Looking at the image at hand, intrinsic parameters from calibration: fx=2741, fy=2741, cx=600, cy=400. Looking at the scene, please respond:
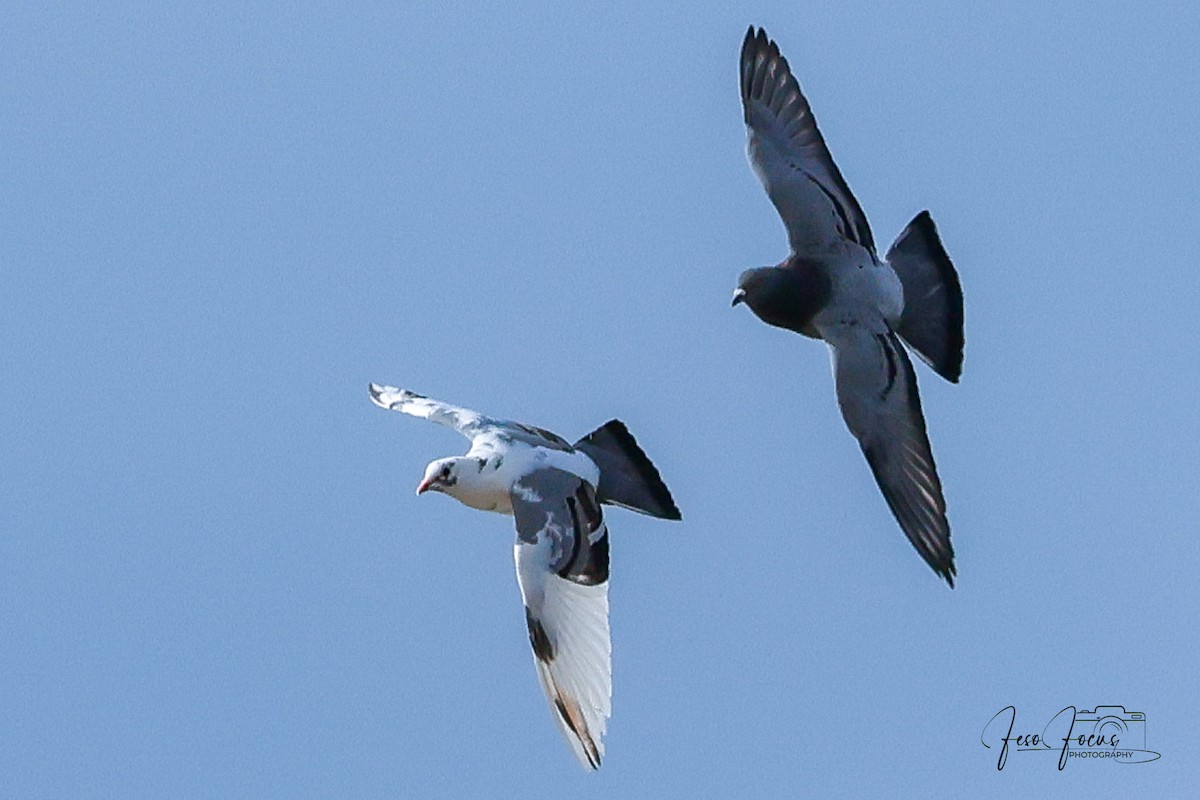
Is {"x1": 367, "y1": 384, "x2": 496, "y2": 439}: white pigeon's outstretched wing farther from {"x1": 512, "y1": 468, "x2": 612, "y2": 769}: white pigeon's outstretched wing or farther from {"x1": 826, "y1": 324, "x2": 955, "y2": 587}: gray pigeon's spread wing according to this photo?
{"x1": 826, "y1": 324, "x2": 955, "y2": 587}: gray pigeon's spread wing

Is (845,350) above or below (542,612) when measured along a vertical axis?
above

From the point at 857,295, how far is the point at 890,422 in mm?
985

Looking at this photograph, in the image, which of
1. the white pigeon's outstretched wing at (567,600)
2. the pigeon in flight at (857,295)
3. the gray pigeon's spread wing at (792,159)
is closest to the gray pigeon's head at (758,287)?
the pigeon in flight at (857,295)

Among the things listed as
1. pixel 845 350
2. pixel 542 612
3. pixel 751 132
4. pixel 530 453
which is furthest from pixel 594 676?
pixel 751 132

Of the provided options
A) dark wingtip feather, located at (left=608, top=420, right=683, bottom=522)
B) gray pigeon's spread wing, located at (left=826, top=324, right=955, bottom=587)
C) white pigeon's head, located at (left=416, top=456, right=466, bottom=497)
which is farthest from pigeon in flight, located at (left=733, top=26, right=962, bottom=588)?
white pigeon's head, located at (left=416, top=456, right=466, bottom=497)

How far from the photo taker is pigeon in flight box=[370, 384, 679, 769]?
18609mm

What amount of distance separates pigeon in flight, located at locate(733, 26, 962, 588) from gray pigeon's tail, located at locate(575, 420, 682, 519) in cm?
136

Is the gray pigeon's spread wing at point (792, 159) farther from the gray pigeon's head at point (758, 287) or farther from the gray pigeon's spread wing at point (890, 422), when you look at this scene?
the gray pigeon's spread wing at point (890, 422)

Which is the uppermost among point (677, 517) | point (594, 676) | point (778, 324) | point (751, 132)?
point (751, 132)

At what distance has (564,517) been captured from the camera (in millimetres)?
19125

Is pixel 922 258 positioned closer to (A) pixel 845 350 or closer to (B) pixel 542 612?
(A) pixel 845 350

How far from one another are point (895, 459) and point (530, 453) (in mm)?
2621

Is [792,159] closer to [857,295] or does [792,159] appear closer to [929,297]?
[857,295]

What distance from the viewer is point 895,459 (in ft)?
64.5
